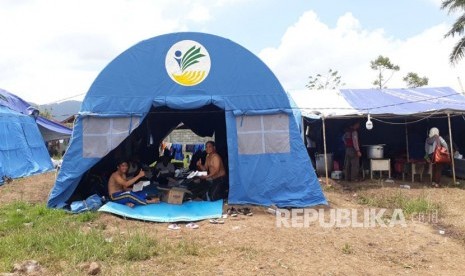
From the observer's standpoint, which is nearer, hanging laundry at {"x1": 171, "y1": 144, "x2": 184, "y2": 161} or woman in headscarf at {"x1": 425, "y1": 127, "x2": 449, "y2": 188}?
woman in headscarf at {"x1": 425, "y1": 127, "x2": 449, "y2": 188}

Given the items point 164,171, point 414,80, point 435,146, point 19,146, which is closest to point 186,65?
point 164,171

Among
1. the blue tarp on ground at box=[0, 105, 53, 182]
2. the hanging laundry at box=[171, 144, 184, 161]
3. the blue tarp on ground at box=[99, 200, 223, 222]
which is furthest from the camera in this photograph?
the hanging laundry at box=[171, 144, 184, 161]

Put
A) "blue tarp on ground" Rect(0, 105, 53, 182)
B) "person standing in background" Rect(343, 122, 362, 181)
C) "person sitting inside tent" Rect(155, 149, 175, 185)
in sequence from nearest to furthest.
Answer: "person sitting inside tent" Rect(155, 149, 175, 185)
"person standing in background" Rect(343, 122, 362, 181)
"blue tarp on ground" Rect(0, 105, 53, 182)

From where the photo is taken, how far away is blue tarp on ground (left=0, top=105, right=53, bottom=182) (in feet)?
43.8

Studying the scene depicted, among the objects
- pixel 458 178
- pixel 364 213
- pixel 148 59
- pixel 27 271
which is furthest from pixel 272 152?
pixel 458 178

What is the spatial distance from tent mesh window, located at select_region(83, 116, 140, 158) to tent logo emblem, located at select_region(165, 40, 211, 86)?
122 centimetres

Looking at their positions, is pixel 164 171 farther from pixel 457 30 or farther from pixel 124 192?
pixel 457 30

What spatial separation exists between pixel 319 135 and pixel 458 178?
434 centimetres

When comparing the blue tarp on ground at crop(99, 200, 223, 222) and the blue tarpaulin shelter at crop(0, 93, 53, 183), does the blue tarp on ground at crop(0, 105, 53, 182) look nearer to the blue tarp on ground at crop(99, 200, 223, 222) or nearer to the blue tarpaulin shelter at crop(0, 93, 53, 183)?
the blue tarpaulin shelter at crop(0, 93, 53, 183)

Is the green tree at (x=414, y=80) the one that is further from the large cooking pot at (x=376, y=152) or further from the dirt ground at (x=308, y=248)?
the dirt ground at (x=308, y=248)

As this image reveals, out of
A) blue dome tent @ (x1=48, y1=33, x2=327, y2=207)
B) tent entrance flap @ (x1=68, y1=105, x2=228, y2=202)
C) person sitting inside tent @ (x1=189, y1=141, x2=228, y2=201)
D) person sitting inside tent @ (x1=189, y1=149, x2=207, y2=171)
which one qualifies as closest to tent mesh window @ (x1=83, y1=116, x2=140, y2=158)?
blue dome tent @ (x1=48, y1=33, x2=327, y2=207)

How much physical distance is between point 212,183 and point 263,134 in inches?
61.1

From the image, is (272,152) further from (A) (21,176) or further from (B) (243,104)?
(A) (21,176)

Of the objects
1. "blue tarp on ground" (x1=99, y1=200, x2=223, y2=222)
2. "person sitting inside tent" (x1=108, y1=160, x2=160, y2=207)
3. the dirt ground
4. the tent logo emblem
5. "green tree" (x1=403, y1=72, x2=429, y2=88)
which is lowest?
the dirt ground
